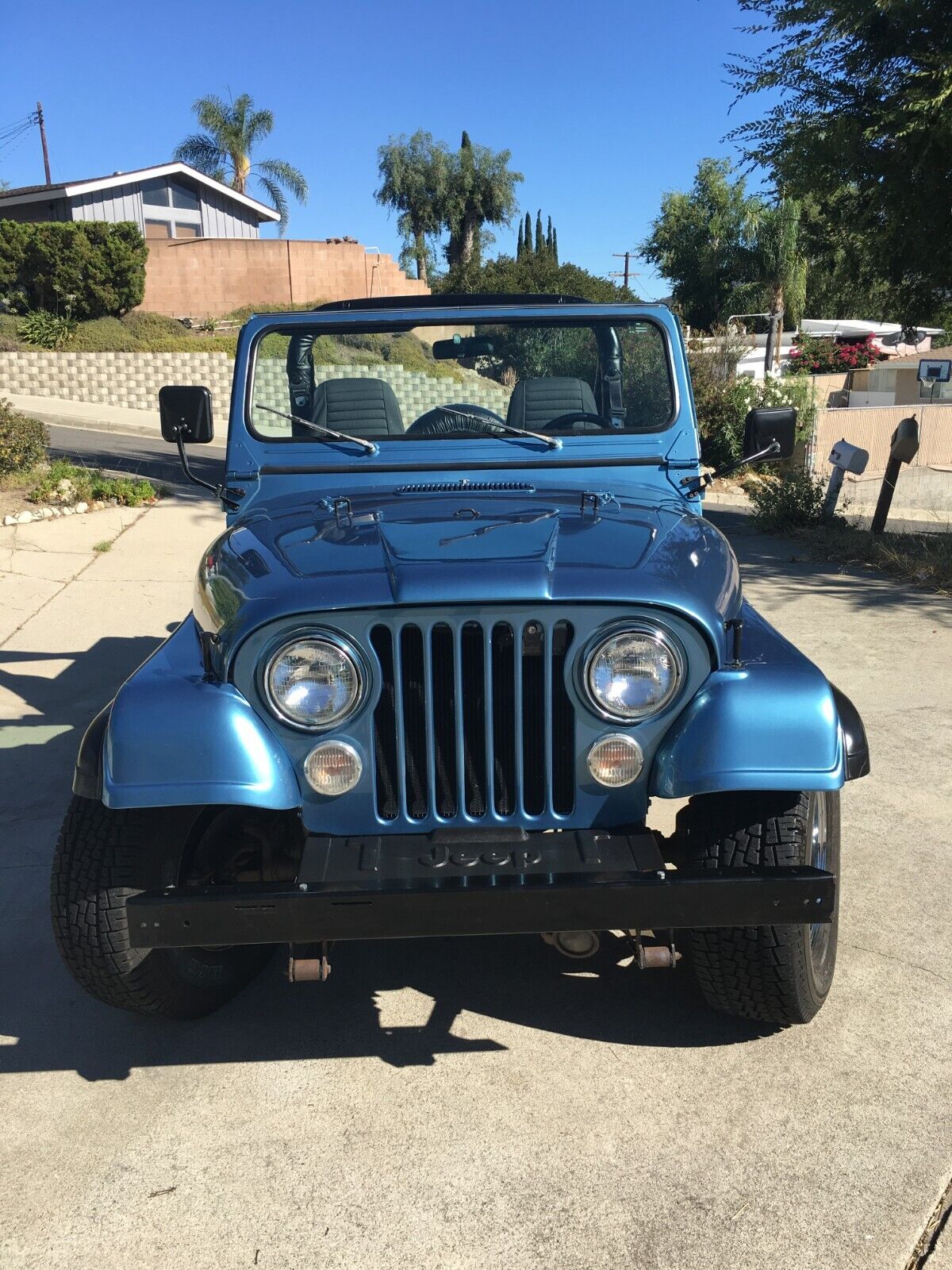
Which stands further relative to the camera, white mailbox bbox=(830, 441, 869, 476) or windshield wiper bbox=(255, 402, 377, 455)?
white mailbox bbox=(830, 441, 869, 476)

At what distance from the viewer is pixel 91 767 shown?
245cm

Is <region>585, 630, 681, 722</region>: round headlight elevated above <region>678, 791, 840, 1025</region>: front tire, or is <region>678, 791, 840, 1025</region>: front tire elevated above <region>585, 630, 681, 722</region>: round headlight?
<region>585, 630, 681, 722</region>: round headlight

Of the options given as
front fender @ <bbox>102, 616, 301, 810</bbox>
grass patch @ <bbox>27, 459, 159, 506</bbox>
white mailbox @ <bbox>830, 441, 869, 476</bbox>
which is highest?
front fender @ <bbox>102, 616, 301, 810</bbox>

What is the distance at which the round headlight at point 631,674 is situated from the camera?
2338mm

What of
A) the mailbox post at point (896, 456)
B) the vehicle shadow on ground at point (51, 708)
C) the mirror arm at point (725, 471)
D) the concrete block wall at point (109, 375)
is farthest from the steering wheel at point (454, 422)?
the concrete block wall at point (109, 375)

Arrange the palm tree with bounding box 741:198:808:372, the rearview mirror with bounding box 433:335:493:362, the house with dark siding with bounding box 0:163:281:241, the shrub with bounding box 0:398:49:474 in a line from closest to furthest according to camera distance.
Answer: the rearview mirror with bounding box 433:335:493:362, the shrub with bounding box 0:398:49:474, the house with dark siding with bounding box 0:163:281:241, the palm tree with bounding box 741:198:808:372

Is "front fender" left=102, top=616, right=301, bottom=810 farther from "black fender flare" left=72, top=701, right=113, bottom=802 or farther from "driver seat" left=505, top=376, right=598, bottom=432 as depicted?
"driver seat" left=505, top=376, right=598, bottom=432

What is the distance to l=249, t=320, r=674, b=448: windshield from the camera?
364 centimetres

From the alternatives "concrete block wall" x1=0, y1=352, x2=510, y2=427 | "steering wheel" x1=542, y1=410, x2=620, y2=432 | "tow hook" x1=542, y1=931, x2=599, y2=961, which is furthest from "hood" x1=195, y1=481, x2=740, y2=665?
"concrete block wall" x1=0, y1=352, x2=510, y2=427

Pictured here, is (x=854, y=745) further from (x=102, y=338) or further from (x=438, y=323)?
(x=102, y=338)

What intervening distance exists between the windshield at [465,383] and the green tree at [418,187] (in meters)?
42.9

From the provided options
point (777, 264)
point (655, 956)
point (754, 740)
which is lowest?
point (655, 956)

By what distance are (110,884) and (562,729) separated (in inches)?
41.3

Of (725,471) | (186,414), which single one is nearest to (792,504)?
(725,471)
